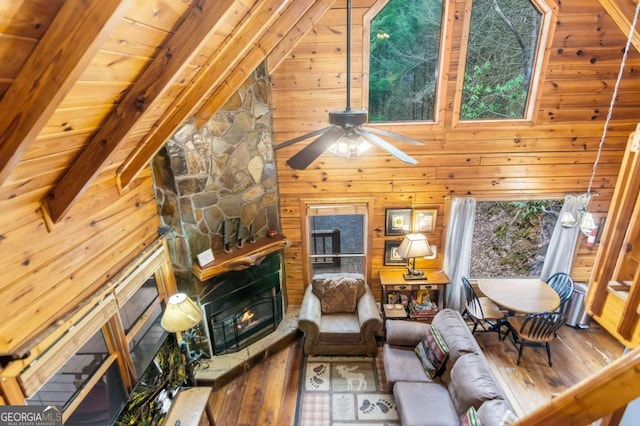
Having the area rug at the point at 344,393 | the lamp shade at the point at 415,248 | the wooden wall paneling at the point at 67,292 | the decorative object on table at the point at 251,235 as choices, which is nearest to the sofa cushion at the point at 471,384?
the area rug at the point at 344,393

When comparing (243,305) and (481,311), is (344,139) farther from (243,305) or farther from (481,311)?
(481,311)

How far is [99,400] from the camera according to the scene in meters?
3.65

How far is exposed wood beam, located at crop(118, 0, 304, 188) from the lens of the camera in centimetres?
252

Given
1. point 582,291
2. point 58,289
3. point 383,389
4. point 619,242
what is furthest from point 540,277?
point 58,289

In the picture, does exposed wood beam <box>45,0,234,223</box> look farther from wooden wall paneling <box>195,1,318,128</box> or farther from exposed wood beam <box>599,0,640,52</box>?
exposed wood beam <box>599,0,640,52</box>

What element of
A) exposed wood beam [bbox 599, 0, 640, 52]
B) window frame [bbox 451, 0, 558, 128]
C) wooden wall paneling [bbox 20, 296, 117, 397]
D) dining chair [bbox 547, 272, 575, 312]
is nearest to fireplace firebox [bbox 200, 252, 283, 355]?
wooden wall paneling [bbox 20, 296, 117, 397]

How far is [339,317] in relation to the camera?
182 inches

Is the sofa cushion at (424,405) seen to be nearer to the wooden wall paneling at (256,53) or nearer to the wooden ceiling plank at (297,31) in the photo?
the wooden wall paneling at (256,53)

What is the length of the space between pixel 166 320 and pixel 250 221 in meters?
1.65

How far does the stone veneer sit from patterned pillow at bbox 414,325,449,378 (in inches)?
96.7

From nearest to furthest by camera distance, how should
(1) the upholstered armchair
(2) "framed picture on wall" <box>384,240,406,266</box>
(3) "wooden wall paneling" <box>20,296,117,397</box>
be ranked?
(3) "wooden wall paneling" <box>20,296,117,397</box>
(1) the upholstered armchair
(2) "framed picture on wall" <box>384,240,406,266</box>

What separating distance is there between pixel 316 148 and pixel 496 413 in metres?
2.52

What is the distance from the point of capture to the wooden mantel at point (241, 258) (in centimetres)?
383

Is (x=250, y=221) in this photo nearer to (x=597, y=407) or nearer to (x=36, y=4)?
A: (x=36, y=4)
